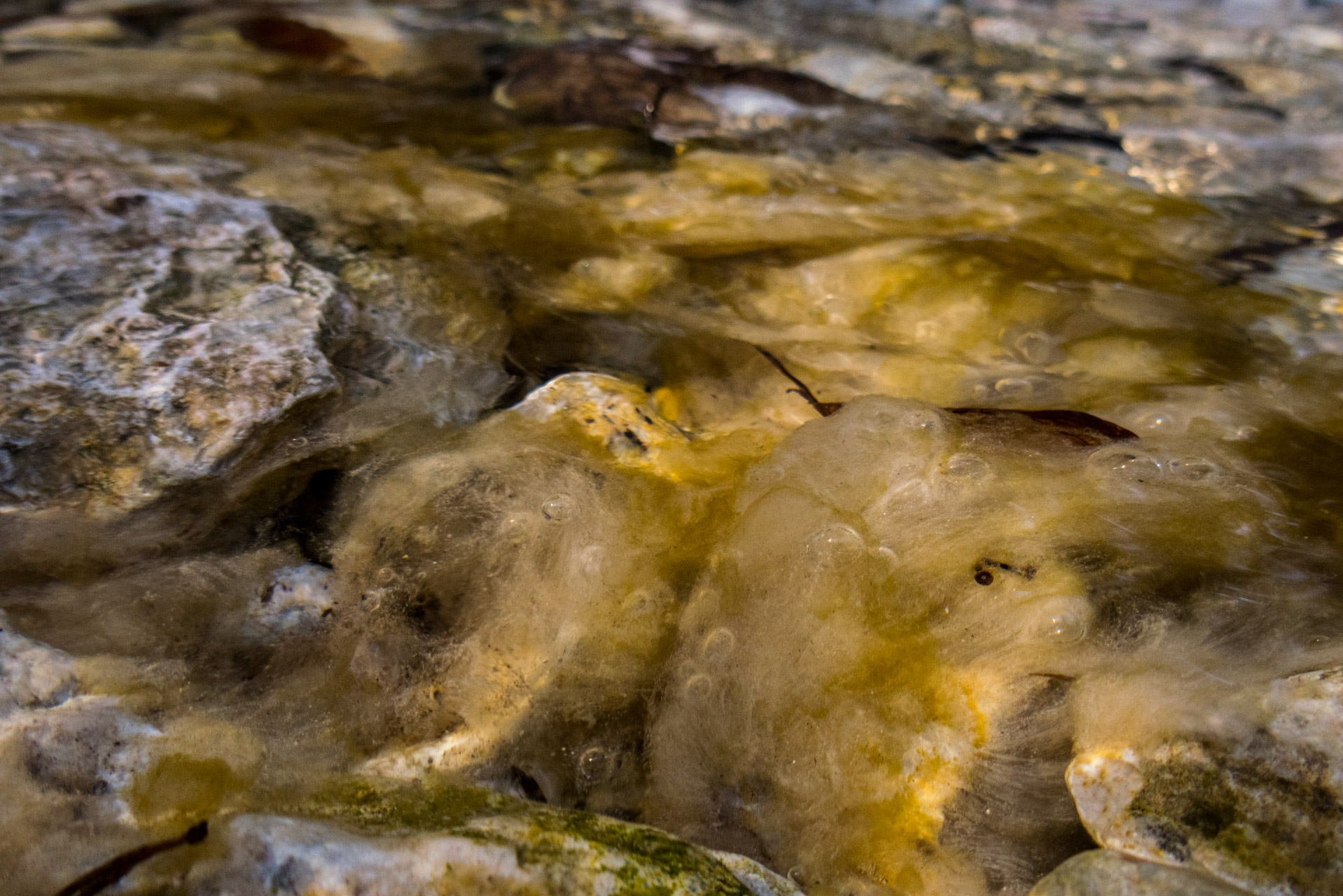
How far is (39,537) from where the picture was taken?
147 cm

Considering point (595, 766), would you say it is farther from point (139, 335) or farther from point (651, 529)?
point (139, 335)

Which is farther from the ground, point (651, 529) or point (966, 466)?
point (966, 466)

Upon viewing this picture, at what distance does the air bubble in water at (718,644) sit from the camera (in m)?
1.44

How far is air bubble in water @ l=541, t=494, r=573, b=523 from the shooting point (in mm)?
1601

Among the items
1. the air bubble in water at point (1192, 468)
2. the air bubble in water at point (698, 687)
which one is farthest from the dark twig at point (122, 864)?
the air bubble in water at point (1192, 468)

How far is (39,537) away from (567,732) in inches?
40.3

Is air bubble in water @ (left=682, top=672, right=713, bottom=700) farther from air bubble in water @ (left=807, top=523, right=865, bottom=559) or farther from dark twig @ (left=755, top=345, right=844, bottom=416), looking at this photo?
dark twig @ (left=755, top=345, right=844, bottom=416)

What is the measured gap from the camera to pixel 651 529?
1.61 metres

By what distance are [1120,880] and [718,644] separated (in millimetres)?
669

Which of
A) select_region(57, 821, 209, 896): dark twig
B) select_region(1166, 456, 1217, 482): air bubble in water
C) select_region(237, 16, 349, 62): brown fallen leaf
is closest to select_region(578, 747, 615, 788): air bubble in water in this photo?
select_region(57, 821, 209, 896): dark twig

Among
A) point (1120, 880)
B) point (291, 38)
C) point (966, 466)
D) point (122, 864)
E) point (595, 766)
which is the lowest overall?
point (595, 766)

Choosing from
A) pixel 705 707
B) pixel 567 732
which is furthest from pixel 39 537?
pixel 705 707

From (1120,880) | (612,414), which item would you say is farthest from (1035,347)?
(1120,880)

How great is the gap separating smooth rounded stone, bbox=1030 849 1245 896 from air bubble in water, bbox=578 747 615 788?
0.65 metres
